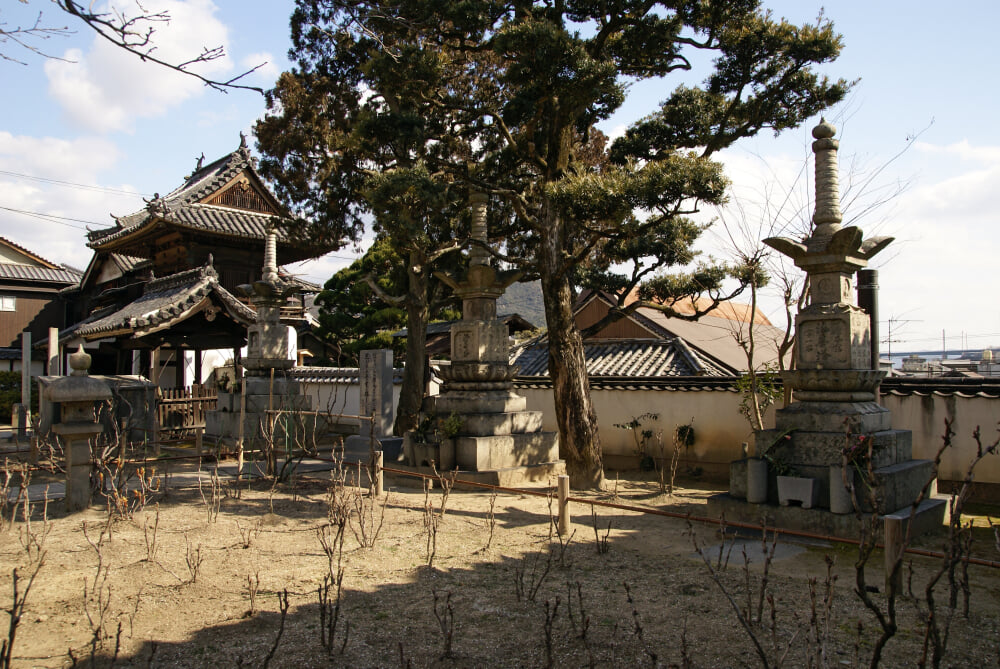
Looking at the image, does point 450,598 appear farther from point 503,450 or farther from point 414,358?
point 414,358

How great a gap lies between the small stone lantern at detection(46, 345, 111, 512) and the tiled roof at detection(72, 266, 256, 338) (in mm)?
8430

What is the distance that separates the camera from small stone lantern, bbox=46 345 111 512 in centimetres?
763

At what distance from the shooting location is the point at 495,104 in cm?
1010

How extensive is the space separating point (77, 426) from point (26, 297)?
24.5 meters

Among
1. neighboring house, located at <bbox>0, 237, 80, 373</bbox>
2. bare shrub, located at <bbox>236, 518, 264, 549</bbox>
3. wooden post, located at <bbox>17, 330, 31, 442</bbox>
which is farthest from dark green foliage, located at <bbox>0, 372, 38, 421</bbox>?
→ bare shrub, located at <bbox>236, 518, 264, 549</bbox>

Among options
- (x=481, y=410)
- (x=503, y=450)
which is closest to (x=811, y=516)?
(x=503, y=450)

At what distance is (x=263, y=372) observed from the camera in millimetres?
14695

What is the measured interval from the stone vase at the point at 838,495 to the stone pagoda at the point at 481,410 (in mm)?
4526

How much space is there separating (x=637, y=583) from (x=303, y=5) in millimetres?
11419

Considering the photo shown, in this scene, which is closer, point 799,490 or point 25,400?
point 799,490

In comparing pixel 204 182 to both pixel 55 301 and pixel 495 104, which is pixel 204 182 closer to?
pixel 55 301

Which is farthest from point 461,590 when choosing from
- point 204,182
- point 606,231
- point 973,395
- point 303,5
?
point 204,182

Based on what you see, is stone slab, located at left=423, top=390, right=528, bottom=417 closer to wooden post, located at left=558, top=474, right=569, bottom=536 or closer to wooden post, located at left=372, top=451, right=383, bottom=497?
wooden post, located at left=372, top=451, right=383, bottom=497

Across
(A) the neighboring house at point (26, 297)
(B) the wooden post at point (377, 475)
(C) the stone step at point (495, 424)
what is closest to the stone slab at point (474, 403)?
(C) the stone step at point (495, 424)
